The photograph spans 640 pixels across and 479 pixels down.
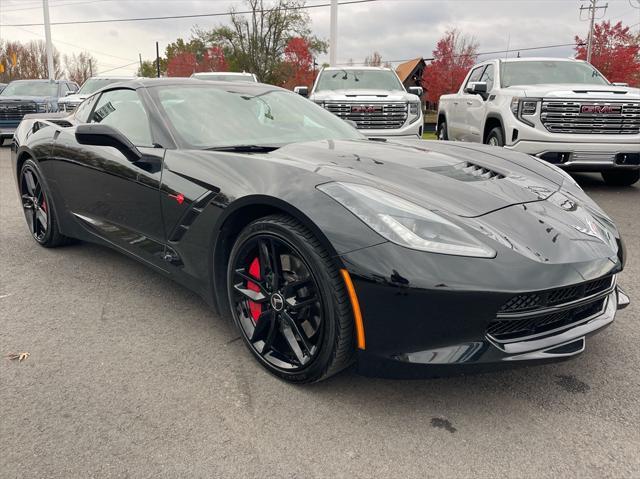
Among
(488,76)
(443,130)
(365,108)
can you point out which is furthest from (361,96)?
(443,130)

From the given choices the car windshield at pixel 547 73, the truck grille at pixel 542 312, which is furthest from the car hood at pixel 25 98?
Answer: the truck grille at pixel 542 312

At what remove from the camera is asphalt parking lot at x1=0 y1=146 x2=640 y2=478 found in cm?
183

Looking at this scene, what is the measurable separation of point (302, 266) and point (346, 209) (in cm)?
31

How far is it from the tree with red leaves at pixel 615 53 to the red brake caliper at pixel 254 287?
33661 millimetres

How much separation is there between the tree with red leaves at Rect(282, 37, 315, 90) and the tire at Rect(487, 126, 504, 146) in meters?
39.6

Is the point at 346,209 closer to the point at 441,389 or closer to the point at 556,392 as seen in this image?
the point at 441,389

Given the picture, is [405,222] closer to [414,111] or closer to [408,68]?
[414,111]

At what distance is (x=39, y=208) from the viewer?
429cm

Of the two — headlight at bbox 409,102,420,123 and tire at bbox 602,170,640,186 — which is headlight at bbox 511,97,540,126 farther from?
headlight at bbox 409,102,420,123

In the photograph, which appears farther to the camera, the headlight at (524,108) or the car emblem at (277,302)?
the headlight at (524,108)

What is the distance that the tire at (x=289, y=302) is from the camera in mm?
2023

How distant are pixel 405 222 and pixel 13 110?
14.5m

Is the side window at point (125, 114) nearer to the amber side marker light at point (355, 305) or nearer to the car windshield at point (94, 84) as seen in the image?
the amber side marker light at point (355, 305)

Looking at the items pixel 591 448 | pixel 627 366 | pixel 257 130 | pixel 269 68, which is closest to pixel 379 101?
pixel 257 130
